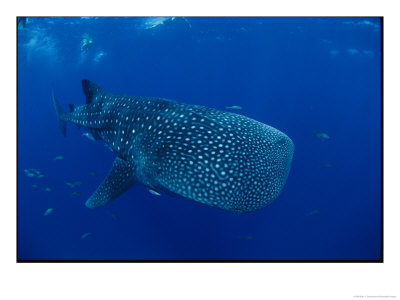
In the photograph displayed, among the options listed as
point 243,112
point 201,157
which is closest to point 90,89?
point 201,157

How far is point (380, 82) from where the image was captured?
10.2 ft

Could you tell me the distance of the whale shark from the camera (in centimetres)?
177

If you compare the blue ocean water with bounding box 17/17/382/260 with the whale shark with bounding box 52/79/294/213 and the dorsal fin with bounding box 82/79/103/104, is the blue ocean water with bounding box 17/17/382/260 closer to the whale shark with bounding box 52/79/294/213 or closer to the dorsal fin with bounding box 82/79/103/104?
the dorsal fin with bounding box 82/79/103/104

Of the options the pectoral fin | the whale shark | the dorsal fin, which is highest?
the dorsal fin

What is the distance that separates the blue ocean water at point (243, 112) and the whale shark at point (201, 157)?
1813 millimetres

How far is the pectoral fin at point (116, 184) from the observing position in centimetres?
281

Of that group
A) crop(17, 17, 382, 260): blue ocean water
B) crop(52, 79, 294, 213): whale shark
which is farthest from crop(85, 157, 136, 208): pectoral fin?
crop(17, 17, 382, 260): blue ocean water

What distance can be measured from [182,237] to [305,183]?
18.5ft

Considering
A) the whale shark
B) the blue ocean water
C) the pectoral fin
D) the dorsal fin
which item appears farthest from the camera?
the blue ocean water

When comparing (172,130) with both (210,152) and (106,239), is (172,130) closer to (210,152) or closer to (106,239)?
(210,152)

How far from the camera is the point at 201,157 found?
1.92m

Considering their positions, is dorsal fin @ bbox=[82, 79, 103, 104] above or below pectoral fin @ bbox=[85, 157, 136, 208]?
above

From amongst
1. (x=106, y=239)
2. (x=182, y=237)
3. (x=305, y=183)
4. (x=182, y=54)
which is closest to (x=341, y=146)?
(x=305, y=183)
